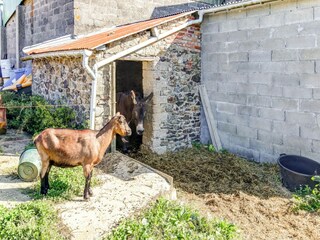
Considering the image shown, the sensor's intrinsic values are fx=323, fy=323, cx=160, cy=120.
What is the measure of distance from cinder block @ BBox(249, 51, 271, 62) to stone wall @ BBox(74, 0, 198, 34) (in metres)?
4.71

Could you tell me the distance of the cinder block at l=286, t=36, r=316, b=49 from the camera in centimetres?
709

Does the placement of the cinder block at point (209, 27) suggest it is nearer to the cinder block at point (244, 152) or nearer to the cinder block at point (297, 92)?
the cinder block at point (297, 92)

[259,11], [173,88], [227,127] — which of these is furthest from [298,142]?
[173,88]

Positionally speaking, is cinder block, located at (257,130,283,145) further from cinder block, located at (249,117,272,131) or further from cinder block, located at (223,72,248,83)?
cinder block, located at (223,72,248,83)

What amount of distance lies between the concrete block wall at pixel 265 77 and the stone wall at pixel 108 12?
296 centimetres

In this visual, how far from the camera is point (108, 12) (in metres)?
10.6

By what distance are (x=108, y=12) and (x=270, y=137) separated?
21.2ft

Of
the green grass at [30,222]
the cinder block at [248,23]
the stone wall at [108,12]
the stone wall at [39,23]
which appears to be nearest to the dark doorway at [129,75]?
the stone wall at [108,12]

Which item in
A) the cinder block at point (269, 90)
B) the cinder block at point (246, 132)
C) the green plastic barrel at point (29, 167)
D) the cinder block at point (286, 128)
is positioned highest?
Answer: the cinder block at point (269, 90)

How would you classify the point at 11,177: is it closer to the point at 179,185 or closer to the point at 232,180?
the point at 179,185

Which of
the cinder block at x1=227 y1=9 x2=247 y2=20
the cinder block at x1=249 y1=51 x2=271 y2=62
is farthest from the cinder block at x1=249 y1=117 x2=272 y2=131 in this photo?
the cinder block at x1=227 y1=9 x2=247 y2=20

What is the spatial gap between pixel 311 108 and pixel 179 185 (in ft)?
11.2

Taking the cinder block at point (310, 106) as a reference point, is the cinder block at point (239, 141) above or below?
below

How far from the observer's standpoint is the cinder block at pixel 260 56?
26.3 feet
